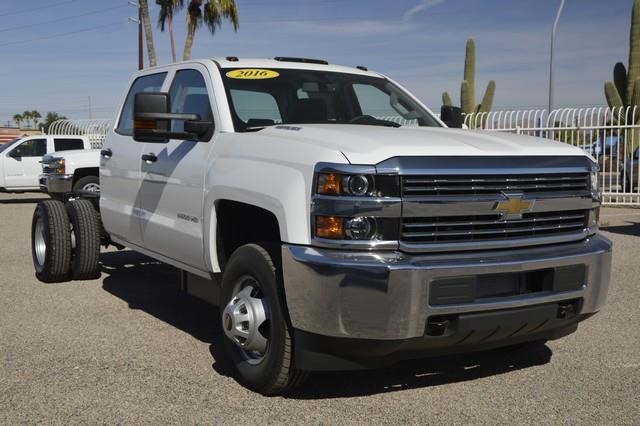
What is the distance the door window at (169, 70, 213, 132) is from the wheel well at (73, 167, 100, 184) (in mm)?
5308

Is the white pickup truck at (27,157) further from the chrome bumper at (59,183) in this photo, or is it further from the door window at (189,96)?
the door window at (189,96)

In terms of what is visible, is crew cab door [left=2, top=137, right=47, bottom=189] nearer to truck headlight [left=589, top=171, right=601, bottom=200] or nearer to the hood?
the hood

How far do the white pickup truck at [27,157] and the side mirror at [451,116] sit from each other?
15677mm

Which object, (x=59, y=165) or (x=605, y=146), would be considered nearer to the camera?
(x=59, y=165)

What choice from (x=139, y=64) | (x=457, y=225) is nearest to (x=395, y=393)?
(x=457, y=225)

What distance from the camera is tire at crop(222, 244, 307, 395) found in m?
3.94

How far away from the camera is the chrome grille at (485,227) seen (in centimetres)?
367

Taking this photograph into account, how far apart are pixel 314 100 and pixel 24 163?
16.6 meters

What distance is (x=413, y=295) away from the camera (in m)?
3.56

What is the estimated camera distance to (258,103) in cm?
507

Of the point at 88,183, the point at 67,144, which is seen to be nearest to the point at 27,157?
the point at 67,144

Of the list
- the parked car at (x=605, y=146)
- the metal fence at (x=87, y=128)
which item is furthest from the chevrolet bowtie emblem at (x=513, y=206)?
the metal fence at (x=87, y=128)

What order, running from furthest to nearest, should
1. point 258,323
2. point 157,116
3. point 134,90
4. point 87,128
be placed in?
point 87,128 → point 134,90 → point 157,116 → point 258,323

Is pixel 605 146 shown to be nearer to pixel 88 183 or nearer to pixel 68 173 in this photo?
pixel 88 183
